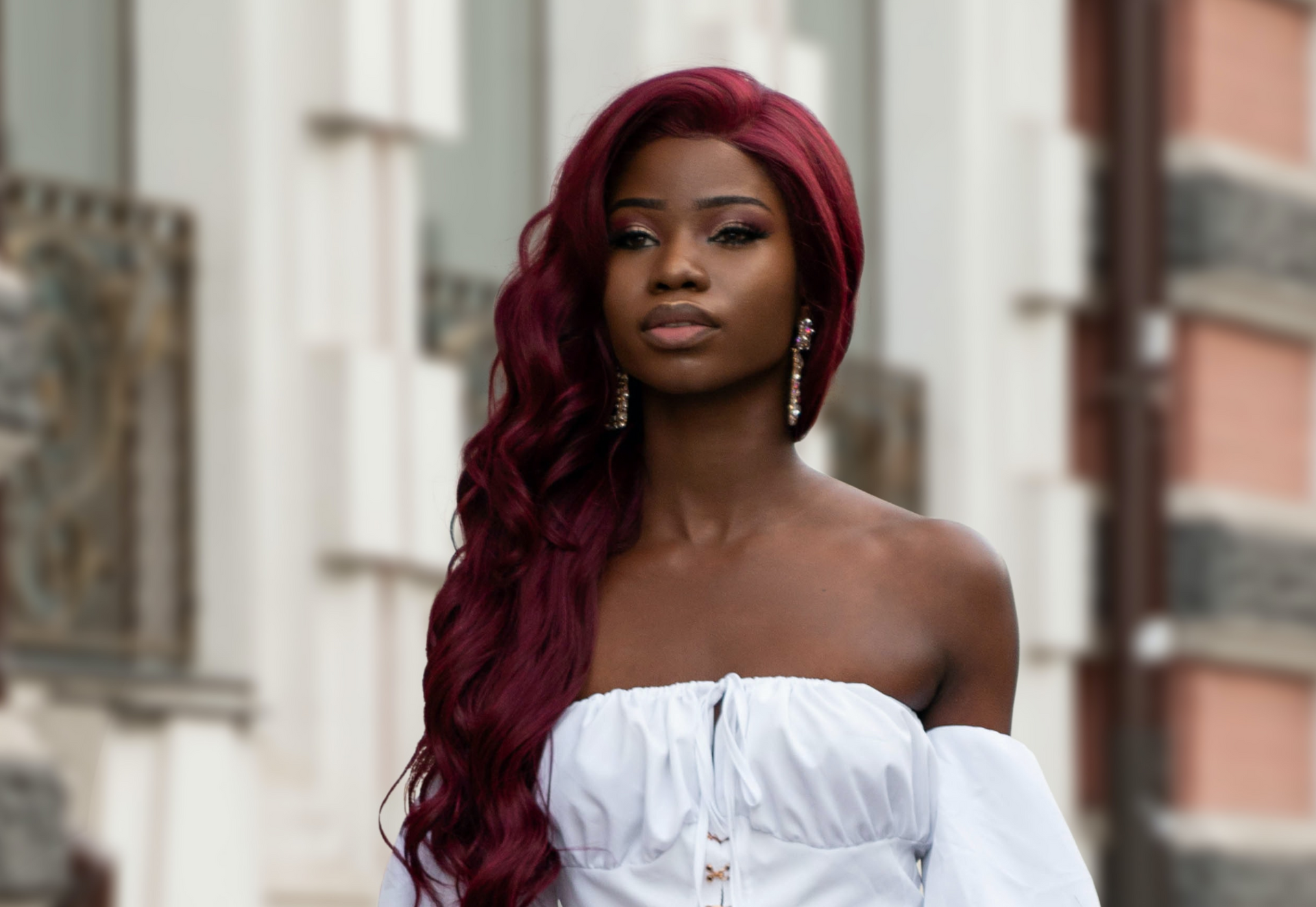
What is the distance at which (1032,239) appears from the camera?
779 cm

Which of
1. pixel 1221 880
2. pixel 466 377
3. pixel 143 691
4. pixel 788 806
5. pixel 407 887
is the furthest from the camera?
Answer: pixel 1221 880

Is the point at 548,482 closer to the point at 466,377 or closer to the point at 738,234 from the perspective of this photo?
the point at 738,234

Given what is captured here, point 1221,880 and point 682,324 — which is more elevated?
point 682,324

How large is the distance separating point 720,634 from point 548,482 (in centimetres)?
24

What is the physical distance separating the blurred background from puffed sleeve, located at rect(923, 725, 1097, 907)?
1.17 metres

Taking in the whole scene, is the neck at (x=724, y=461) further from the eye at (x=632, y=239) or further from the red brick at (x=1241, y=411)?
the red brick at (x=1241, y=411)

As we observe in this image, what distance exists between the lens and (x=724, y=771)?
6.86 feet

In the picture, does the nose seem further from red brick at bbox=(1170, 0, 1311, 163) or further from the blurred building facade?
red brick at bbox=(1170, 0, 1311, 163)

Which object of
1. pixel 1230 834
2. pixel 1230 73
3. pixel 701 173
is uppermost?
pixel 1230 73

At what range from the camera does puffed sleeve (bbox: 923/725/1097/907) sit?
211cm

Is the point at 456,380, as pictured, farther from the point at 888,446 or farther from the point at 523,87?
the point at 888,446

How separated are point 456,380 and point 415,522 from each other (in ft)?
1.06

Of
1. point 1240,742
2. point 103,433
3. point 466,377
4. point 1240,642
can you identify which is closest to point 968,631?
point 103,433

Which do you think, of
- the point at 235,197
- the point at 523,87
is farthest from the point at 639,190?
the point at 523,87
